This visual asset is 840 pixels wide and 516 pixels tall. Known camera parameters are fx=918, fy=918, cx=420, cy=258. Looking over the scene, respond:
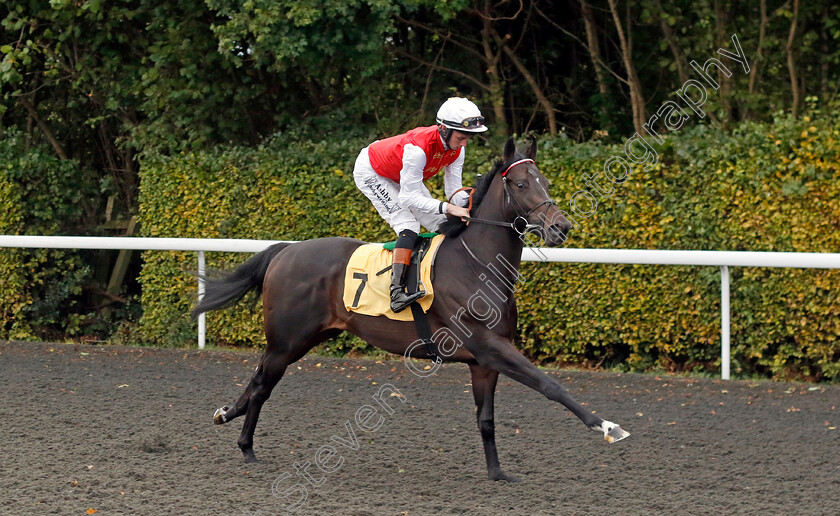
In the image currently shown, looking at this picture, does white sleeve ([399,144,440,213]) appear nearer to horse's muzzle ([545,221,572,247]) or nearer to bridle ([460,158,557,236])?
bridle ([460,158,557,236])

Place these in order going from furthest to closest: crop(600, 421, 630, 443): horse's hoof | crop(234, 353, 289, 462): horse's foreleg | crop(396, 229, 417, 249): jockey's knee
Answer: crop(234, 353, 289, 462): horse's foreleg, crop(396, 229, 417, 249): jockey's knee, crop(600, 421, 630, 443): horse's hoof

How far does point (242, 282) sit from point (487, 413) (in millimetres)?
1816

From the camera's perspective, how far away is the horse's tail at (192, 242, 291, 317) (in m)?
5.77

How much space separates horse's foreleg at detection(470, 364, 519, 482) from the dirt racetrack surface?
127mm

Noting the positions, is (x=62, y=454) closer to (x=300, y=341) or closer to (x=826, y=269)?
(x=300, y=341)

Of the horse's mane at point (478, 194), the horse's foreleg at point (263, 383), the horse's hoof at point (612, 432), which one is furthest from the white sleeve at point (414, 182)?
the horse's hoof at point (612, 432)

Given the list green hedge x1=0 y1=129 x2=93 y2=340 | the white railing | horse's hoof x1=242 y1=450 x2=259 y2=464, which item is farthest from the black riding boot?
green hedge x1=0 y1=129 x2=93 y2=340

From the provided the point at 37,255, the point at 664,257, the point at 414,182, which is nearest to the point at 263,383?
the point at 414,182

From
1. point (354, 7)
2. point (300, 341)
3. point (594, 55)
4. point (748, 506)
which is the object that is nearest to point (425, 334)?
point (300, 341)

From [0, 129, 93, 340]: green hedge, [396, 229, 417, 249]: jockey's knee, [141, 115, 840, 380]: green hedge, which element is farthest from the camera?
[0, 129, 93, 340]: green hedge

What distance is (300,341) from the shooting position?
5395 millimetres

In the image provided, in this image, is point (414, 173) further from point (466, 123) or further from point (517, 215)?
point (517, 215)

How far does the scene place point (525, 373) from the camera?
4629 mm

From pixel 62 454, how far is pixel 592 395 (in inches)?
148
